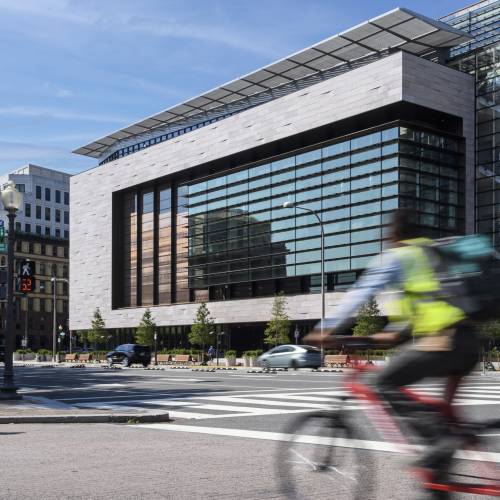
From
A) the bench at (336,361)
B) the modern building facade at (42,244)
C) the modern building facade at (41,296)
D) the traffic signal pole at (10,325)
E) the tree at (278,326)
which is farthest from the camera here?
the modern building facade at (42,244)

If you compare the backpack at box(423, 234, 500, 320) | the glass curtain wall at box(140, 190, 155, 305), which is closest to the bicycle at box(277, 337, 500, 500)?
the backpack at box(423, 234, 500, 320)

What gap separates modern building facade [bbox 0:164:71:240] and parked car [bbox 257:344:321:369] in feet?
280

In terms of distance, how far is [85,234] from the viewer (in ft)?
310

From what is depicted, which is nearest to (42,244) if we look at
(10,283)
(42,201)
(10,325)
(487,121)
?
(42,201)

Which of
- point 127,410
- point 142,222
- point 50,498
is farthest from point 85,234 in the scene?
point 50,498

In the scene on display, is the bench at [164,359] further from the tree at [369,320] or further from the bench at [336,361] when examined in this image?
the bench at [336,361]

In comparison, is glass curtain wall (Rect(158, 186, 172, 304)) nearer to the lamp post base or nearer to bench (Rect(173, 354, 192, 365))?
bench (Rect(173, 354, 192, 365))

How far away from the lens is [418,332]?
498cm

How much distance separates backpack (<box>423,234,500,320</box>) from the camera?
4738mm

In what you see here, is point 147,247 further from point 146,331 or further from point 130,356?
point 130,356

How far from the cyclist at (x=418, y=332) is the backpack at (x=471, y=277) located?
0.06m

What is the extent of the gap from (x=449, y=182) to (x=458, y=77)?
8.14 metres

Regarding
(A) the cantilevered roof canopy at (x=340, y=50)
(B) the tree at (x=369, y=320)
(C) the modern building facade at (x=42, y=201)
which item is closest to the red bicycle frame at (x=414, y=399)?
(B) the tree at (x=369, y=320)

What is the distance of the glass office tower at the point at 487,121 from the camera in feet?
196
